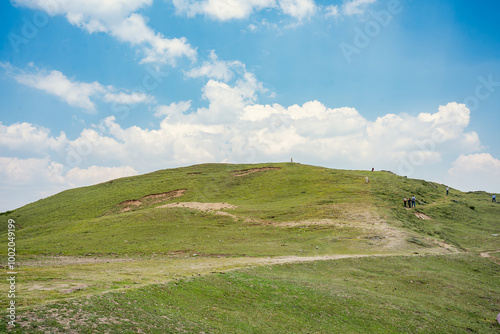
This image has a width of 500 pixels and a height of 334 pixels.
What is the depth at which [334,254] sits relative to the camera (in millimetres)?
36844

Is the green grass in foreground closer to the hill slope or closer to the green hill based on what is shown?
the green hill

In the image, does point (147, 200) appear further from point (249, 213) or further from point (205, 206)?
point (249, 213)

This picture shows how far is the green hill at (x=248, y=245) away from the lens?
17.7 meters

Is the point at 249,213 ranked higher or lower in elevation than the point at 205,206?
lower

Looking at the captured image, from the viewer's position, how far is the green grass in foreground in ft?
44.4

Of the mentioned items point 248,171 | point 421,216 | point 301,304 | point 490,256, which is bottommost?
point 490,256

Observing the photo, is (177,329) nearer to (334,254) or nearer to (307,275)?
(307,275)

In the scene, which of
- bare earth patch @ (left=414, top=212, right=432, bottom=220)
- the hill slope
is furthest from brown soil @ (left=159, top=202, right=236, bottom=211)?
bare earth patch @ (left=414, top=212, right=432, bottom=220)

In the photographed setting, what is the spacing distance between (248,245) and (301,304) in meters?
21.5

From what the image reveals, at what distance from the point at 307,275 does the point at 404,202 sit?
145 ft

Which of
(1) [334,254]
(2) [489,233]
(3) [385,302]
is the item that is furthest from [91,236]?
(2) [489,233]

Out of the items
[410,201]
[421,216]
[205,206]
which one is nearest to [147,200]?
[205,206]

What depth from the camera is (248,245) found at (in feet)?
137

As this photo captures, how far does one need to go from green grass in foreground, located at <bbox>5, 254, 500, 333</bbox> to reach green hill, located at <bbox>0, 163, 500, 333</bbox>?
13 cm
